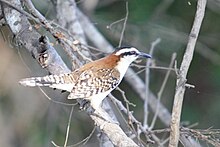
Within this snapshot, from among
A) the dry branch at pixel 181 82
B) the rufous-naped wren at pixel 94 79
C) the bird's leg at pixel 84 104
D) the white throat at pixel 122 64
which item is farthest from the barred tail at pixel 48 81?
the dry branch at pixel 181 82

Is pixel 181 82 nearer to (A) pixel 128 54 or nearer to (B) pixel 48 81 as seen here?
(B) pixel 48 81

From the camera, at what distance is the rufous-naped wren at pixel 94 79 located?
2781 mm

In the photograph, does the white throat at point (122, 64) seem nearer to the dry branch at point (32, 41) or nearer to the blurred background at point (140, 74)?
the dry branch at point (32, 41)

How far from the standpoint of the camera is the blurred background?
5.28 metres

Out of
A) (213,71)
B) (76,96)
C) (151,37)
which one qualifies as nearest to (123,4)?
(151,37)

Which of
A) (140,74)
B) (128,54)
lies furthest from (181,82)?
(140,74)

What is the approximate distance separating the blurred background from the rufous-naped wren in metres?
1.95

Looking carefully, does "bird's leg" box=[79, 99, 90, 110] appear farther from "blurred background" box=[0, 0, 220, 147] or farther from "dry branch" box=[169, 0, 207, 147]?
"blurred background" box=[0, 0, 220, 147]

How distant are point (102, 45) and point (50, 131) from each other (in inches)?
43.1

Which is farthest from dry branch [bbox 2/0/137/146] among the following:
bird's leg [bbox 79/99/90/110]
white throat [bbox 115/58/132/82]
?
white throat [bbox 115/58/132/82]

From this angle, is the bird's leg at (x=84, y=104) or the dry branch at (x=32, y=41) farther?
the bird's leg at (x=84, y=104)

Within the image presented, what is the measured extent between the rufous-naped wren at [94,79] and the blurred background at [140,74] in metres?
1.95

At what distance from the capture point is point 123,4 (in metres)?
5.70

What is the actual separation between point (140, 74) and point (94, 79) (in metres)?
2.82
